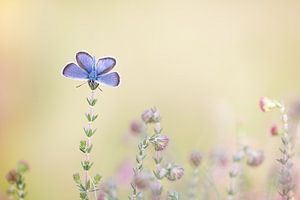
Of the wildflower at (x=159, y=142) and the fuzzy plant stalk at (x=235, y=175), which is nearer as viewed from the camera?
the wildflower at (x=159, y=142)

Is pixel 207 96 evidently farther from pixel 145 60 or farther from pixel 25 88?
pixel 25 88

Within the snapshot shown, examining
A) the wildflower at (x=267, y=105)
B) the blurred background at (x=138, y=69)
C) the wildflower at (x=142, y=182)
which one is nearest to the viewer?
the wildflower at (x=142, y=182)

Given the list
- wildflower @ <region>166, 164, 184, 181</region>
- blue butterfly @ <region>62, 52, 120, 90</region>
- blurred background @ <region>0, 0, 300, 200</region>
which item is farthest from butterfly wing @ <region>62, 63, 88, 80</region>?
blurred background @ <region>0, 0, 300, 200</region>

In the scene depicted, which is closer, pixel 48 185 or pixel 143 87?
pixel 48 185

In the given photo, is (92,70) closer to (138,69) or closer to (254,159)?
(254,159)

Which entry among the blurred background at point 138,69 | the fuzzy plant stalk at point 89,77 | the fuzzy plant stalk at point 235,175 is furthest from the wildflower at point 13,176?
the blurred background at point 138,69

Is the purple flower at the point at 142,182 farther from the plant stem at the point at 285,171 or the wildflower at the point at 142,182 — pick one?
the plant stem at the point at 285,171

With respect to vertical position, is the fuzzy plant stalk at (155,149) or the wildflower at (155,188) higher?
the fuzzy plant stalk at (155,149)

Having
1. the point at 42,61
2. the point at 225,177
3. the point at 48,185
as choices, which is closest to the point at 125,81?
the point at 42,61
